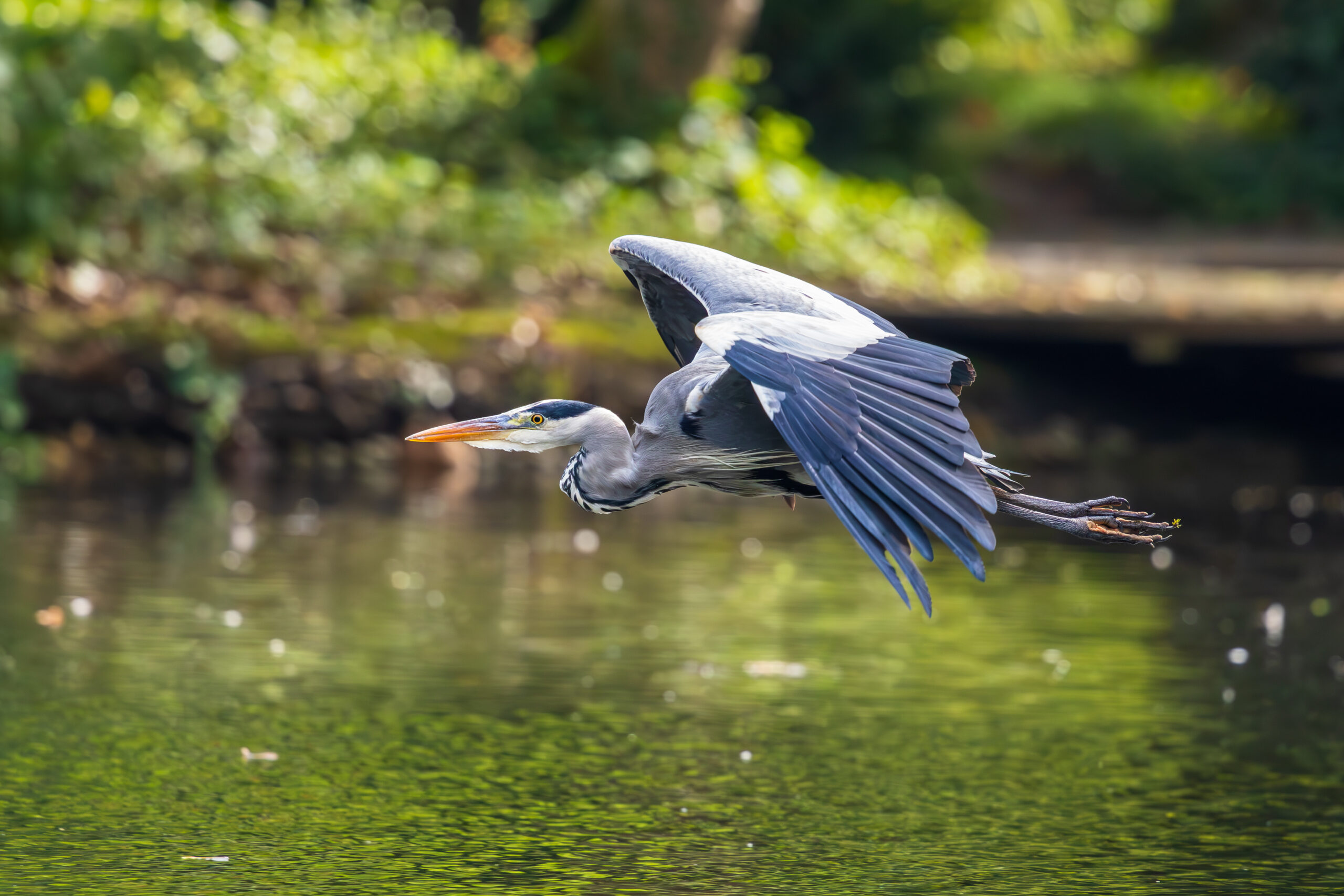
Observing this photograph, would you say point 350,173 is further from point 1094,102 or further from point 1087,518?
point 1094,102

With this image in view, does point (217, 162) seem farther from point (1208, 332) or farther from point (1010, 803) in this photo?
point (1010, 803)

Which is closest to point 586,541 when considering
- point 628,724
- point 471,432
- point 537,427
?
point 628,724

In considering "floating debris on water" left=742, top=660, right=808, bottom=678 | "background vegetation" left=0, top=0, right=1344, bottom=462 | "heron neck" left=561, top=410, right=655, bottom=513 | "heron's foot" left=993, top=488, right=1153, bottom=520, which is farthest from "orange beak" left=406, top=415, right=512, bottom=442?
"background vegetation" left=0, top=0, right=1344, bottom=462

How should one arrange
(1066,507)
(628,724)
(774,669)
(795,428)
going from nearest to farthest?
1. (795,428)
2. (1066,507)
3. (628,724)
4. (774,669)

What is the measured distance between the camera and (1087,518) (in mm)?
5781

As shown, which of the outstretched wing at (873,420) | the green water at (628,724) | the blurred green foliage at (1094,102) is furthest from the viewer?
the blurred green foliage at (1094,102)

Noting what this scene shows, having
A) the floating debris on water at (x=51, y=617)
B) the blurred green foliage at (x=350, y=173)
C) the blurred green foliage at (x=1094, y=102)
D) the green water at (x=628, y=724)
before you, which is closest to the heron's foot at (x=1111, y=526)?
the green water at (x=628, y=724)

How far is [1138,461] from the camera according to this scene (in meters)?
16.1

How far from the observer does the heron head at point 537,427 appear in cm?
569

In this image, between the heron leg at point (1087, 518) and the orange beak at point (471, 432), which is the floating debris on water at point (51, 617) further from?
the heron leg at point (1087, 518)

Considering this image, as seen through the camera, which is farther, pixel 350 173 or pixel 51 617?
pixel 350 173

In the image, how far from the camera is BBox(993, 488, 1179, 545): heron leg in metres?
5.48

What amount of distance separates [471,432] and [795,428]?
1090 mm

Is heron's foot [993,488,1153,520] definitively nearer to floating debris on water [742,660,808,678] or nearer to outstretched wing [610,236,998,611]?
outstretched wing [610,236,998,611]
